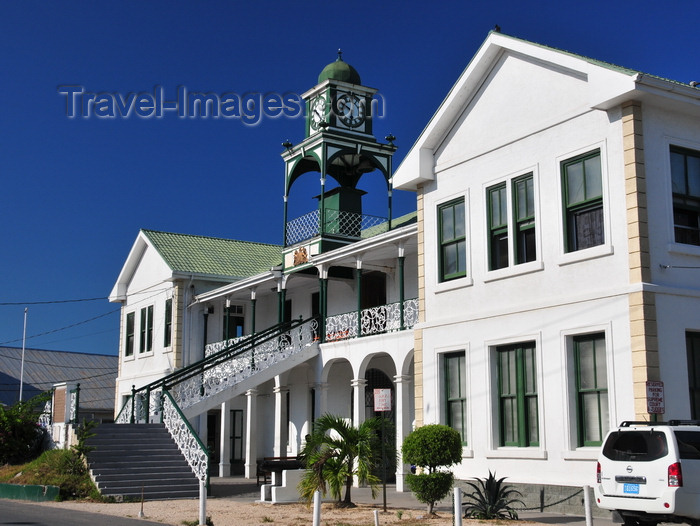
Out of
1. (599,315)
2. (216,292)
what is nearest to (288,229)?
(216,292)

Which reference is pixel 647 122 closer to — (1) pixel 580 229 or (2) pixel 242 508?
(1) pixel 580 229

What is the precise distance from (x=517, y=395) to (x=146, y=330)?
23.2 metres

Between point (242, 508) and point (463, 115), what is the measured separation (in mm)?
9842

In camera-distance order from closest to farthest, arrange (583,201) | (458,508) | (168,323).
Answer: (458,508) → (583,201) → (168,323)

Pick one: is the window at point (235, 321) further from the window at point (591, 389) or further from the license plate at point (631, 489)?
the license plate at point (631, 489)

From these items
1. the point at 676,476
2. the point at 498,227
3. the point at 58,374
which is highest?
the point at 498,227

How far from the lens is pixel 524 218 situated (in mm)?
18125

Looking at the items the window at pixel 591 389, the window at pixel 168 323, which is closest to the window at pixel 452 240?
the window at pixel 591 389

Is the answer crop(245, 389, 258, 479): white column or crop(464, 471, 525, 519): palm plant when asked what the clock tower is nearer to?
crop(245, 389, 258, 479): white column

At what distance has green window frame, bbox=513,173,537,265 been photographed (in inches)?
707

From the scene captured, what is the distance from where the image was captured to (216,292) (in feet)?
110

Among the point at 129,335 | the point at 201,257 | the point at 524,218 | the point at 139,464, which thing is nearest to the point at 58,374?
the point at 129,335

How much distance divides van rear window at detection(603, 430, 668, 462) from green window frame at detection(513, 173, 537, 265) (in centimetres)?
570

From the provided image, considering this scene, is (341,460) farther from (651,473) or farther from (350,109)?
(350,109)
